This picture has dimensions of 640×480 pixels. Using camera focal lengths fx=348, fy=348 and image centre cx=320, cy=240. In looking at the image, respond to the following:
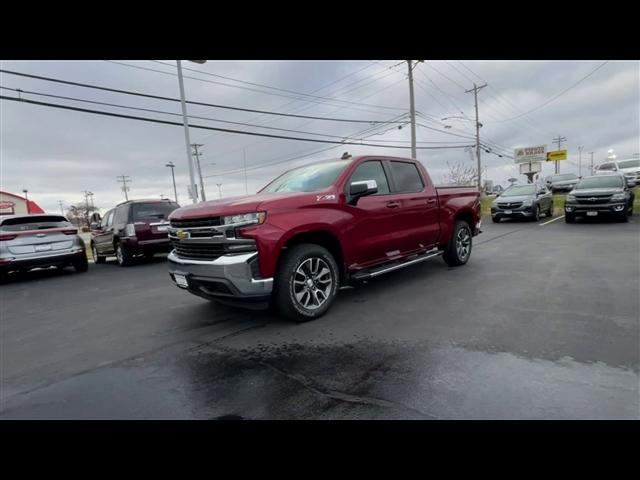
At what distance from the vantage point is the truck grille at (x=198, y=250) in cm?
375

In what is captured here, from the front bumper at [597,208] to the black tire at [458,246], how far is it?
8.24m

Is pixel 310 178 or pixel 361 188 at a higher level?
pixel 310 178

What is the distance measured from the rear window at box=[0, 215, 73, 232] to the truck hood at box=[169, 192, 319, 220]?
5966mm

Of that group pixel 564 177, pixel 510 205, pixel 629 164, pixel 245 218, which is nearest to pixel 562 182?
pixel 564 177

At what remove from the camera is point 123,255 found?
9.42 meters

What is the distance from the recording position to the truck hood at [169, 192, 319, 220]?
367cm

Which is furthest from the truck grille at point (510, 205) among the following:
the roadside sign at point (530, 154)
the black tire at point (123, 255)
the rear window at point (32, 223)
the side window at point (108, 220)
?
the roadside sign at point (530, 154)

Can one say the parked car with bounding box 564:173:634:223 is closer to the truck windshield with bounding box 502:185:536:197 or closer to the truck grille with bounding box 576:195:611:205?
the truck grille with bounding box 576:195:611:205

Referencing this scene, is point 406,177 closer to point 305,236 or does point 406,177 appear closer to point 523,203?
point 305,236

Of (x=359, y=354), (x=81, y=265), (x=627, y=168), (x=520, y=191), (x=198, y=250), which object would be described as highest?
(x=627, y=168)

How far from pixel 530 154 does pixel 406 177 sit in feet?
210

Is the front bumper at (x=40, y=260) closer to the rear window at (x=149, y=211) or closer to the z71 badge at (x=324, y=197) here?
the rear window at (x=149, y=211)
